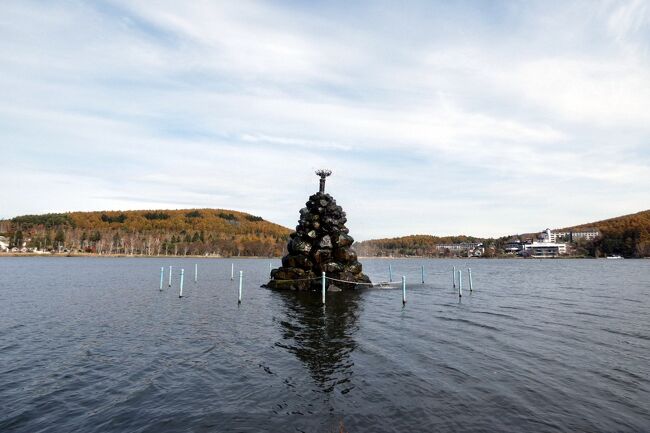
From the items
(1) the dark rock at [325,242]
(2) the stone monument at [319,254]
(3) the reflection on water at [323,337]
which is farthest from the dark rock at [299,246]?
(3) the reflection on water at [323,337]

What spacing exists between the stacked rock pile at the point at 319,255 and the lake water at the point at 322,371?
20.4 metres

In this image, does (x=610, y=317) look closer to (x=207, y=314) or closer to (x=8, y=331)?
(x=207, y=314)

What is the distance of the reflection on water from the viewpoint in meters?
16.6

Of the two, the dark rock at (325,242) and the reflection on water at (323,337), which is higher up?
the dark rock at (325,242)

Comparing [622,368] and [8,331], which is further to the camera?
[8,331]

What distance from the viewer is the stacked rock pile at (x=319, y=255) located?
178 feet

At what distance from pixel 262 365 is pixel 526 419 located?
11.4 m

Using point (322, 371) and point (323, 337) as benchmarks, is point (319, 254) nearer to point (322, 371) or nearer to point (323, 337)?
point (323, 337)

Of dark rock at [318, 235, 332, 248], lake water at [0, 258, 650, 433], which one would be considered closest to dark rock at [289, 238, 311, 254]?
dark rock at [318, 235, 332, 248]

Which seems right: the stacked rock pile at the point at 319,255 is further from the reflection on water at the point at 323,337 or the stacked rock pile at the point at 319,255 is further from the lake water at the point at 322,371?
the lake water at the point at 322,371

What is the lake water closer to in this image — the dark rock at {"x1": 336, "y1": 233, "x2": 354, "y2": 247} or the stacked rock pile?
the stacked rock pile

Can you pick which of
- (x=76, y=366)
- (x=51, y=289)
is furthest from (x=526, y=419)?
(x=51, y=289)

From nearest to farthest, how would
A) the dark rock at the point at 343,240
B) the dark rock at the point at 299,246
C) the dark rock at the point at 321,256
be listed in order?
the dark rock at the point at 321,256, the dark rock at the point at 299,246, the dark rock at the point at 343,240

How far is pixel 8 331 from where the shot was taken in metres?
24.4
